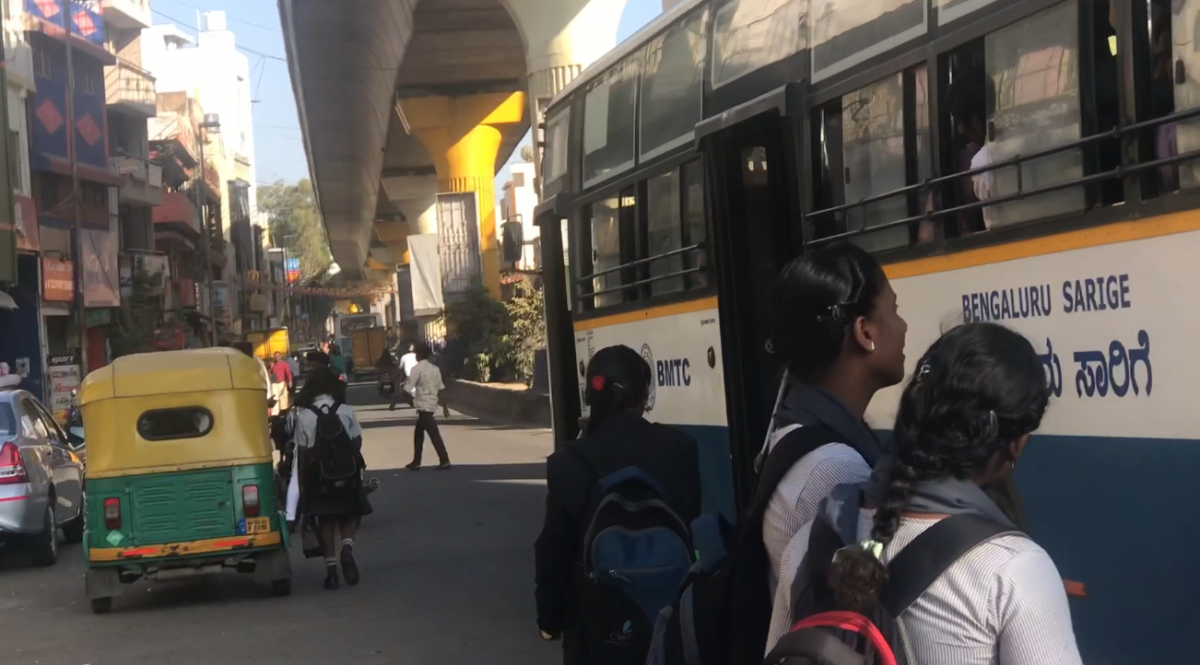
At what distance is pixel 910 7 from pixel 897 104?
0.42 metres

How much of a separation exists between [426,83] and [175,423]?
113ft

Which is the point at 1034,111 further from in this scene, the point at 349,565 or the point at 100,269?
the point at 100,269

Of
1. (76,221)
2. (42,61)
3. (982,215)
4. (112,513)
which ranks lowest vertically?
(112,513)

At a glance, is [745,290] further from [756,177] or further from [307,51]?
[307,51]

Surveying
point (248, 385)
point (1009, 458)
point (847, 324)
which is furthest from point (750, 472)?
point (1009, 458)

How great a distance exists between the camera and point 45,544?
539 inches

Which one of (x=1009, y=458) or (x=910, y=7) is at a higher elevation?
(x=910, y=7)

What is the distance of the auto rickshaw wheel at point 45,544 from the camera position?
1365 cm

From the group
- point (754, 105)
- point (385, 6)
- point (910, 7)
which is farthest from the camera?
point (385, 6)

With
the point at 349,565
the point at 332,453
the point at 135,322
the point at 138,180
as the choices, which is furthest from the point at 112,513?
the point at 138,180

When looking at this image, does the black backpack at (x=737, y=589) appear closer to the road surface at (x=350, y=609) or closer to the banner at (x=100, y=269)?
the road surface at (x=350, y=609)

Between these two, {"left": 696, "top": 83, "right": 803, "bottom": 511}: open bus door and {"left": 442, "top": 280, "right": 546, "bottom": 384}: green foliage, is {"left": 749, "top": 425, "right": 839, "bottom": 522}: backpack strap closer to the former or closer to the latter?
{"left": 696, "top": 83, "right": 803, "bottom": 511}: open bus door

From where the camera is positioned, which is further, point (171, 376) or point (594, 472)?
point (171, 376)

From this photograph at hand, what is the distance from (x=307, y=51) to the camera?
34156mm
